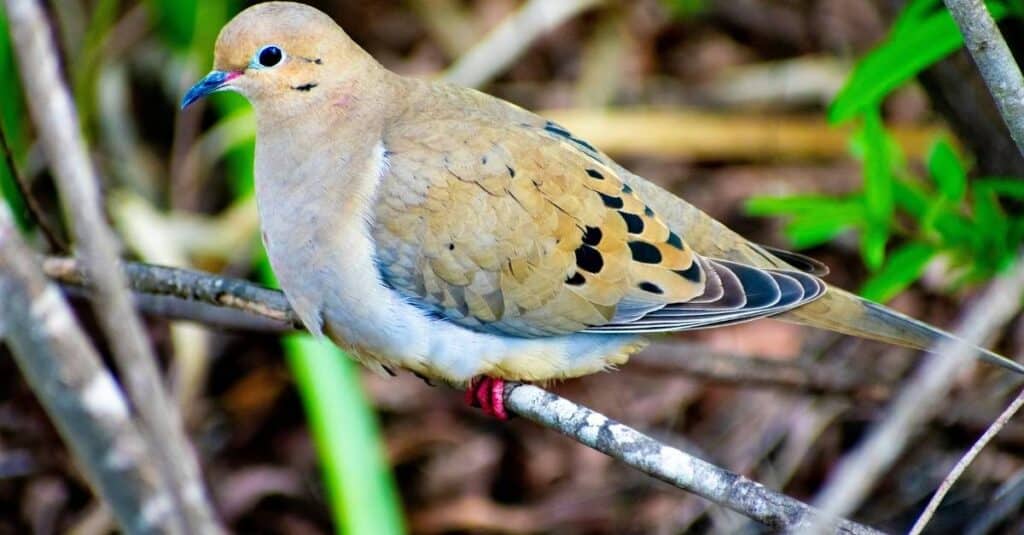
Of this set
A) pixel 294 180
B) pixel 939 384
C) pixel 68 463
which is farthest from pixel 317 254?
pixel 68 463

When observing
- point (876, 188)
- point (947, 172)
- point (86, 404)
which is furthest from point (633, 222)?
point (86, 404)

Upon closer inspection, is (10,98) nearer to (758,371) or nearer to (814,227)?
(758,371)

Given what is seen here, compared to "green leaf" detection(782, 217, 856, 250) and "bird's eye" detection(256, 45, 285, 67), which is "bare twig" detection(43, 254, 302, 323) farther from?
"green leaf" detection(782, 217, 856, 250)

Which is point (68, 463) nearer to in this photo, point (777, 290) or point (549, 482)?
point (549, 482)

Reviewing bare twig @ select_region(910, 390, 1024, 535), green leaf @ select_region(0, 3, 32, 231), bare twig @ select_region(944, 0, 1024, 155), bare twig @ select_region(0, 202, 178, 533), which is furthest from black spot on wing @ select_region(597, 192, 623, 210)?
green leaf @ select_region(0, 3, 32, 231)

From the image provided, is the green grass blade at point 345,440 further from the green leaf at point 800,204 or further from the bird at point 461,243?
the green leaf at point 800,204

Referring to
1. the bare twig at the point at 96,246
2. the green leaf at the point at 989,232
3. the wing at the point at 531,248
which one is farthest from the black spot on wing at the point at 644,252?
the bare twig at the point at 96,246
